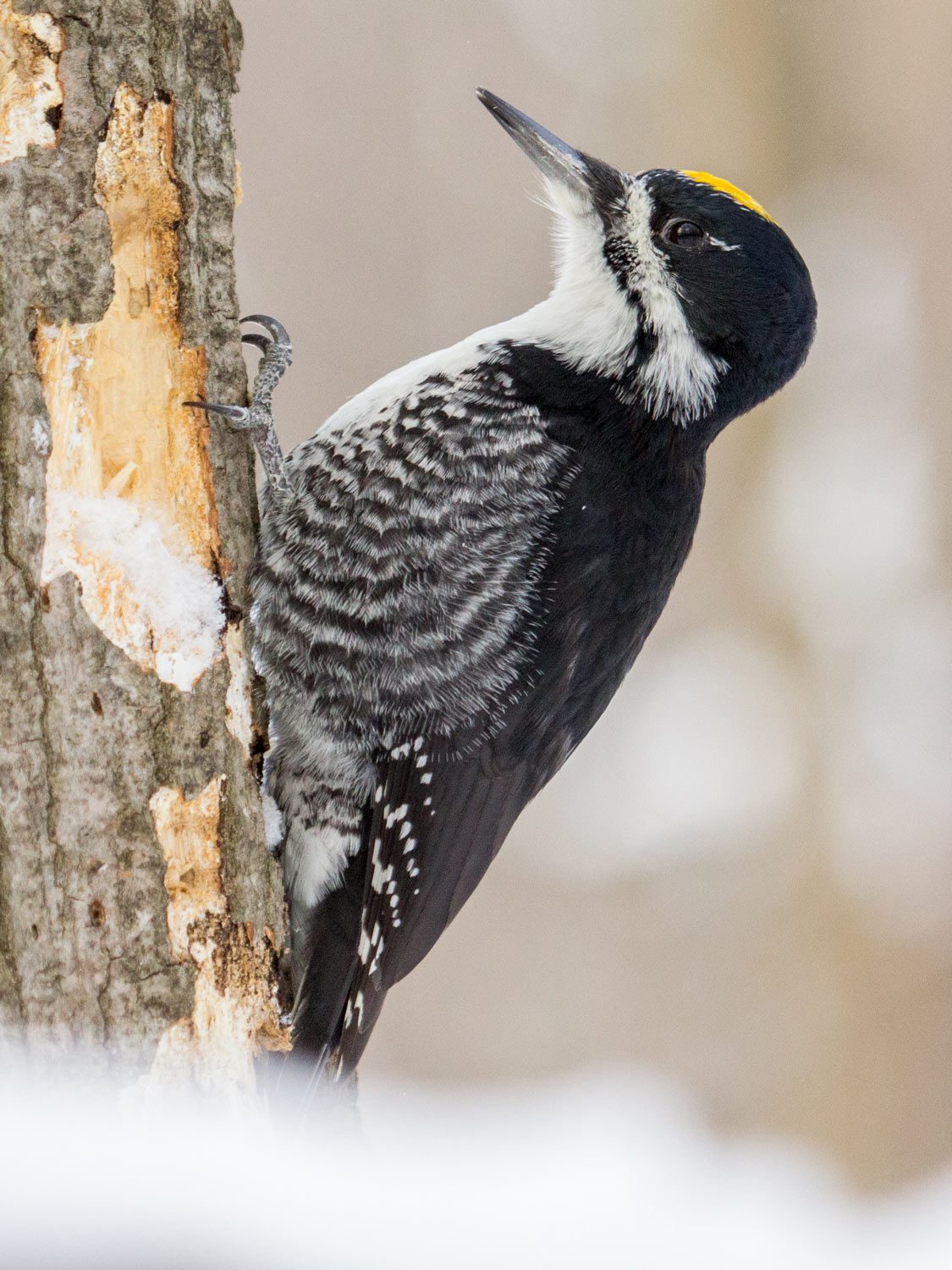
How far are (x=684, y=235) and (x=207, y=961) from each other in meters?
1.73

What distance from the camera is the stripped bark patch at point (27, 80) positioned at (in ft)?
5.28

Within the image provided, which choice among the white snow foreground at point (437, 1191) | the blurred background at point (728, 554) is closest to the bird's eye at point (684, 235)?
the white snow foreground at point (437, 1191)

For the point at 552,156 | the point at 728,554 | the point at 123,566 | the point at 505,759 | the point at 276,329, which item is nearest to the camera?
the point at 123,566

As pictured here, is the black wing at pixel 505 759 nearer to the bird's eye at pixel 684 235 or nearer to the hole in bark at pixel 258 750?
the hole in bark at pixel 258 750

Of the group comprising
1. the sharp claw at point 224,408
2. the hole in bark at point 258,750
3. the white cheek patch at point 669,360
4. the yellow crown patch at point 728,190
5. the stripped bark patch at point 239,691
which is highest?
the yellow crown patch at point 728,190

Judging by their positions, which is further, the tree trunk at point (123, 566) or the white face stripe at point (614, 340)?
the white face stripe at point (614, 340)

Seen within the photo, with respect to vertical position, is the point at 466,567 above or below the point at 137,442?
below

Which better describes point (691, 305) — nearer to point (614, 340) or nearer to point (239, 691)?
point (614, 340)

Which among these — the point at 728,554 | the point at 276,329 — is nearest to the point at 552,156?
the point at 276,329

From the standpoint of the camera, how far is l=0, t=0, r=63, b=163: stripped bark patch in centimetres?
161

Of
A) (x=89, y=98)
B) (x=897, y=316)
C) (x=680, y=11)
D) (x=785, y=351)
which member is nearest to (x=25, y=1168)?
(x=89, y=98)

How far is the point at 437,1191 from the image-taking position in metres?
2.89

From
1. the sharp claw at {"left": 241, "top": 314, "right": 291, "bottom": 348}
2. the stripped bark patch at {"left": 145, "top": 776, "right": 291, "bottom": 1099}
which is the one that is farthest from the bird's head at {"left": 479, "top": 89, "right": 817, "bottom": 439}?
the stripped bark patch at {"left": 145, "top": 776, "right": 291, "bottom": 1099}

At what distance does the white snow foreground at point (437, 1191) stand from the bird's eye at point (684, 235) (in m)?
1.87
